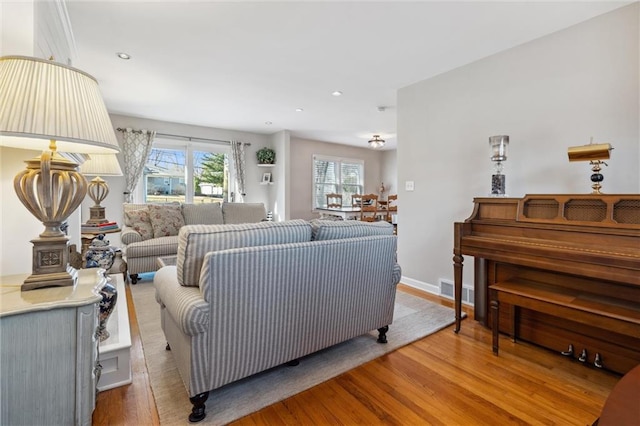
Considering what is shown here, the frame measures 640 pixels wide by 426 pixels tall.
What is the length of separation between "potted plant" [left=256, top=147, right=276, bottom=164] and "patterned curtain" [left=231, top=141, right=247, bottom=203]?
1.14 feet

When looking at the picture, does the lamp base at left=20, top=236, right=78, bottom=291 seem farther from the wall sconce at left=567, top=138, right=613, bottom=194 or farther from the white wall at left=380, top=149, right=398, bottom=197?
the white wall at left=380, top=149, right=398, bottom=197

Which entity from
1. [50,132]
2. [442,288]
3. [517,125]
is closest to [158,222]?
[50,132]

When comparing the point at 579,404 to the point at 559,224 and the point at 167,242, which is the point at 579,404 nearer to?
the point at 559,224

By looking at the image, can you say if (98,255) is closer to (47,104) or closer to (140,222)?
(47,104)

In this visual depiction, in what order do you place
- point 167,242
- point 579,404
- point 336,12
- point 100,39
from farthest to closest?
point 167,242 → point 100,39 → point 336,12 → point 579,404

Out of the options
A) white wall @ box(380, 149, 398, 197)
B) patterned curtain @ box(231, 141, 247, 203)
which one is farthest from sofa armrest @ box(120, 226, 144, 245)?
white wall @ box(380, 149, 398, 197)

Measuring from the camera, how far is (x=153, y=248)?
12.1 ft

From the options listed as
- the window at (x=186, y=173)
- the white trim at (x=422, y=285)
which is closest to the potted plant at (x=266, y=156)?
the window at (x=186, y=173)

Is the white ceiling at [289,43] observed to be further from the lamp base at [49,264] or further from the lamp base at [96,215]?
the lamp base at [49,264]

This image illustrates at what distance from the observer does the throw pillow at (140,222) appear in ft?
12.9

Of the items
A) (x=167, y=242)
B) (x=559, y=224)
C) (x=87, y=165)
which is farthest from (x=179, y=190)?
(x=559, y=224)

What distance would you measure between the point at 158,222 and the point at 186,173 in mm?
1836

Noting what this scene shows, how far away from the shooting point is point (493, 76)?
9.21 feet

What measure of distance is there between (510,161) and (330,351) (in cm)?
228
